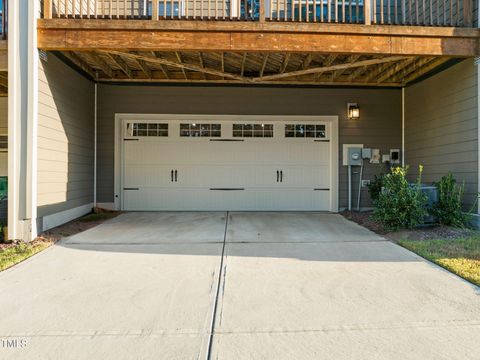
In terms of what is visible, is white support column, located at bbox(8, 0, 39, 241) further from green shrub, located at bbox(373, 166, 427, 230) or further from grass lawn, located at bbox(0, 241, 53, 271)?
green shrub, located at bbox(373, 166, 427, 230)

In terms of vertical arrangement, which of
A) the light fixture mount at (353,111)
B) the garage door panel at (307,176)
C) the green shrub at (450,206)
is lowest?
the green shrub at (450,206)

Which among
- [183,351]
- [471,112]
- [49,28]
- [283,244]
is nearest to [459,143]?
[471,112]

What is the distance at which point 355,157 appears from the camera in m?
7.16

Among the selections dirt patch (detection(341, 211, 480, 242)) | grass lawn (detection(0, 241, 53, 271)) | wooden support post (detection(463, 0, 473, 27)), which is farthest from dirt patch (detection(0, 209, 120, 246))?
wooden support post (detection(463, 0, 473, 27))

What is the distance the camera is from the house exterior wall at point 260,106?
714cm

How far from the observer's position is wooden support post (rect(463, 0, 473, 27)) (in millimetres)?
4996

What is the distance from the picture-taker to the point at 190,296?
2.71 meters

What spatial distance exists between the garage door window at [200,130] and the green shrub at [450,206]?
430 cm

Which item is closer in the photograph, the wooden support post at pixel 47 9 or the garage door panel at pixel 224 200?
the wooden support post at pixel 47 9

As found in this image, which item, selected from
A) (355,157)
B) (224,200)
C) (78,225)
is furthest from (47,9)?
(355,157)

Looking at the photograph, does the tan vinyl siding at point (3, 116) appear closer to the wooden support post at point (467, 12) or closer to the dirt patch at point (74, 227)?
the dirt patch at point (74, 227)

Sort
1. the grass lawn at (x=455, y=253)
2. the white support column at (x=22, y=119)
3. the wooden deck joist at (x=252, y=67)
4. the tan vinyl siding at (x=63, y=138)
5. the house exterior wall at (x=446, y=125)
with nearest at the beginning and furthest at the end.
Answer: the grass lawn at (x=455, y=253) → the white support column at (x=22, y=119) → the tan vinyl siding at (x=63, y=138) → the house exterior wall at (x=446, y=125) → the wooden deck joist at (x=252, y=67)

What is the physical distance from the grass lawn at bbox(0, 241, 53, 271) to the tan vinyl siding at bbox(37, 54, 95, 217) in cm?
66

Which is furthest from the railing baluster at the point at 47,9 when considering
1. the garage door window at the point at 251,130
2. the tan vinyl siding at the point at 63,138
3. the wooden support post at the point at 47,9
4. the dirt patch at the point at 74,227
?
the garage door window at the point at 251,130
